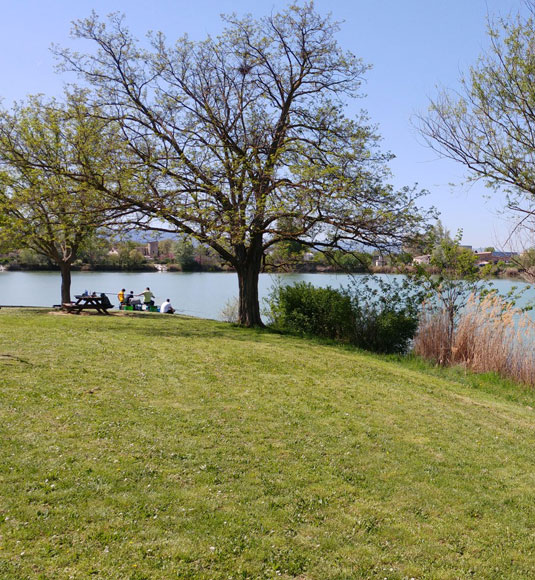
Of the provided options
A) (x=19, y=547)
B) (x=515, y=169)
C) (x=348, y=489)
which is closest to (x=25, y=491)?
(x=19, y=547)

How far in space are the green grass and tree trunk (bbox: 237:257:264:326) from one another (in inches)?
303

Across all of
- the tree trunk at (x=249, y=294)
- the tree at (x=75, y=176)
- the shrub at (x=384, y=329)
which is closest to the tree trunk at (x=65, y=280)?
the tree at (x=75, y=176)

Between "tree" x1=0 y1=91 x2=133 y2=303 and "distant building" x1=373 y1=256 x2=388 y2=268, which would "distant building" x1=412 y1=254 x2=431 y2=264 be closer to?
"distant building" x1=373 y1=256 x2=388 y2=268

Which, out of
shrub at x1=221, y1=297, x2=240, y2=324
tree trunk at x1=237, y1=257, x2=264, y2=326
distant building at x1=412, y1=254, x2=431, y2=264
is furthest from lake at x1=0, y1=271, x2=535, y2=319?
distant building at x1=412, y1=254, x2=431, y2=264

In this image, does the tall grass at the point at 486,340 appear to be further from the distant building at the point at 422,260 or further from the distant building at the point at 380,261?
the distant building at the point at 380,261

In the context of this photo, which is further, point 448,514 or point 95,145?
point 95,145

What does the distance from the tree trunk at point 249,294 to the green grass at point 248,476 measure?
303 inches

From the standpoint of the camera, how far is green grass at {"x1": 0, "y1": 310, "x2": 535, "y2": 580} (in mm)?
3506

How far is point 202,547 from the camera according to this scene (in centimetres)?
355

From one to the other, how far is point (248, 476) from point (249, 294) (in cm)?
1228

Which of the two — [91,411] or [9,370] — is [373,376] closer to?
[91,411]

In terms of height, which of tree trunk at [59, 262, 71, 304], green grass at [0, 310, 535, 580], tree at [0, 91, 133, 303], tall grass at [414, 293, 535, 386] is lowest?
green grass at [0, 310, 535, 580]

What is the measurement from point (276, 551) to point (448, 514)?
5.46ft

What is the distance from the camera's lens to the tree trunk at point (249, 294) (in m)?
16.6
